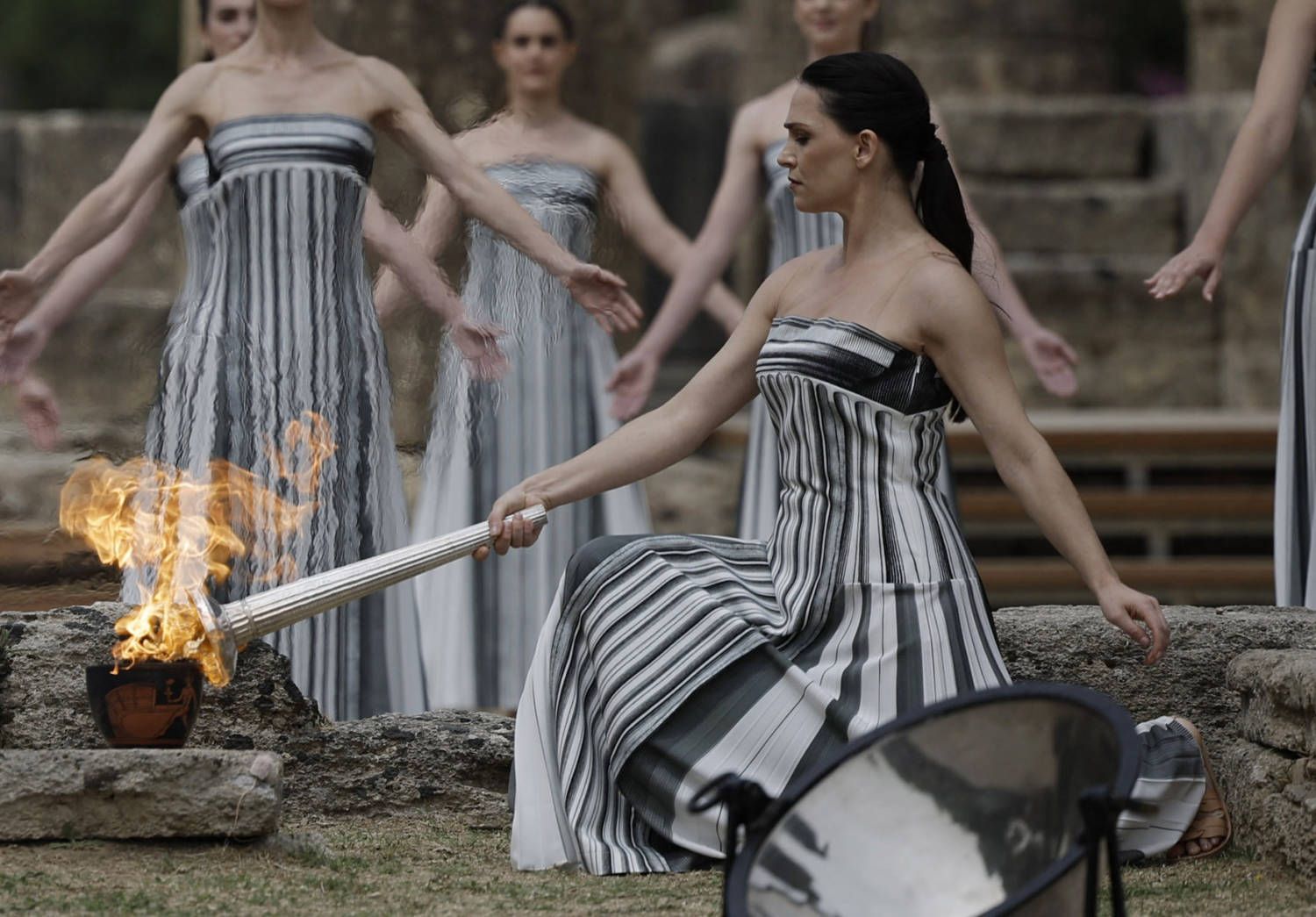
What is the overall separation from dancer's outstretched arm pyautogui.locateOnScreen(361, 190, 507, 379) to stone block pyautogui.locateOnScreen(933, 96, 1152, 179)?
21.9 feet

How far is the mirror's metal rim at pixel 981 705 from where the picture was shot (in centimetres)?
299

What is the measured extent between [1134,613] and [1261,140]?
1.54 m

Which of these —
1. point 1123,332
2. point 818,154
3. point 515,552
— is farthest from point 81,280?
point 1123,332

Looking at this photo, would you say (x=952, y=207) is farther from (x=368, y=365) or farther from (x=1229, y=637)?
(x=368, y=365)

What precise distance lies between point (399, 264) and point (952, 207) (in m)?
1.69

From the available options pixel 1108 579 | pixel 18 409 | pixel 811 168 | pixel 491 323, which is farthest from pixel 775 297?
pixel 18 409

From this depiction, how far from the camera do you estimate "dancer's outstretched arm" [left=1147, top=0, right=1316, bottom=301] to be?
A: 16.4 ft

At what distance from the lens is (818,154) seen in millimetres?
4227

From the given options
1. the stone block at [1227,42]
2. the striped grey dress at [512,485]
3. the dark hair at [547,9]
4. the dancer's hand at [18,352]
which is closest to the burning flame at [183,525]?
the dancer's hand at [18,352]

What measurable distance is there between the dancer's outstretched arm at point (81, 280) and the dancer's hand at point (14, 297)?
0.23 ft

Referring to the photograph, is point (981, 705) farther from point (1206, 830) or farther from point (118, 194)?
point (118, 194)

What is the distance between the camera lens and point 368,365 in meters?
5.53

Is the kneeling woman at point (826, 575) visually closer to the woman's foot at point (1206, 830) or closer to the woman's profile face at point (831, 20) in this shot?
the woman's foot at point (1206, 830)

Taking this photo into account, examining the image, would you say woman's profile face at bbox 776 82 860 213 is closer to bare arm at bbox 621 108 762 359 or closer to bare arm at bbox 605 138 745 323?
bare arm at bbox 621 108 762 359
